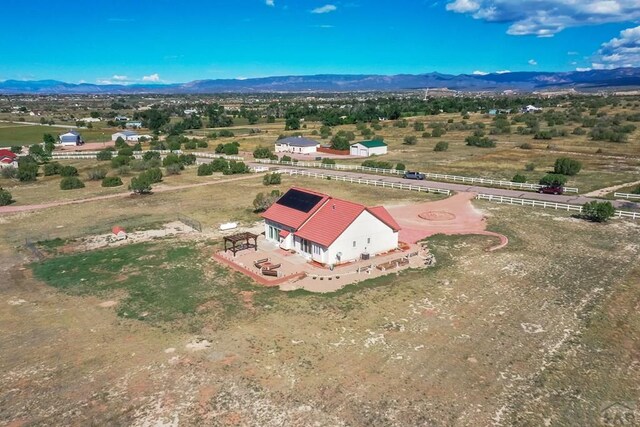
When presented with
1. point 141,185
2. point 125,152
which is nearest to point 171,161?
point 125,152

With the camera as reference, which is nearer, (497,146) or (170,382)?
(170,382)

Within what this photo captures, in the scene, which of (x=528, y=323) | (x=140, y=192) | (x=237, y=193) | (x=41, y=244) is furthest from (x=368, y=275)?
(x=140, y=192)

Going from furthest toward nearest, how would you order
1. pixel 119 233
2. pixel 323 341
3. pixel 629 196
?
pixel 629 196, pixel 119 233, pixel 323 341

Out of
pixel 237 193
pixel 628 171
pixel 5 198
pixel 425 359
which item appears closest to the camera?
pixel 425 359

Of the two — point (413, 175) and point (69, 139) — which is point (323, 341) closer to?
point (413, 175)

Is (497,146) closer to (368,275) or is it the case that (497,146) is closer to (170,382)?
(368,275)

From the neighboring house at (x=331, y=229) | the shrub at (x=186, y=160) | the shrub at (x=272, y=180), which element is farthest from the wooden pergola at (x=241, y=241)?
the shrub at (x=186, y=160)
